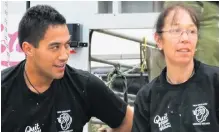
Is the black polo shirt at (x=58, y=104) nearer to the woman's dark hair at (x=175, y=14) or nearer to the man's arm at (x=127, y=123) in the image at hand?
the man's arm at (x=127, y=123)

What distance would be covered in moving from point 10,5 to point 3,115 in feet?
2.75

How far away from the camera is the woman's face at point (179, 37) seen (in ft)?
5.48

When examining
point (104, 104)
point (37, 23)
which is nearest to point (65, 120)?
point (104, 104)

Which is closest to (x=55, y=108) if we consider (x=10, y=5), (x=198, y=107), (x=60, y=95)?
(x=60, y=95)

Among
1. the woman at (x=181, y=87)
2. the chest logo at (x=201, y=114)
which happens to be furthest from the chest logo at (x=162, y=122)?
the chest logo at (x=201, y=114)

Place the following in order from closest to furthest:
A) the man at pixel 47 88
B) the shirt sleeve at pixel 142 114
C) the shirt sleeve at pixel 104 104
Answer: the shirt sleeve at pixel 142 114
the man at pixel 47 88
the shirt sleeve at pixel 104 104

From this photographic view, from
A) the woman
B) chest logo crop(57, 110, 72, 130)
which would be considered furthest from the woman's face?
chest logo crop(57, 110, 72, 130)

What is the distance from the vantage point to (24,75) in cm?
202

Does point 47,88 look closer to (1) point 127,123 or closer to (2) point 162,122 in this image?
(1) point 127,123

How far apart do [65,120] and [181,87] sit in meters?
0.58

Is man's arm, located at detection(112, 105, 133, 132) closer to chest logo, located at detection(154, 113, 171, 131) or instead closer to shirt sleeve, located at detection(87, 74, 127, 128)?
shirt sleeve, located at detection(87, 74, 127, 128)

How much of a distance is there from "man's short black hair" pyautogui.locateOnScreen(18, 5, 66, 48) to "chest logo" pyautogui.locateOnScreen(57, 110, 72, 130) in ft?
1.10

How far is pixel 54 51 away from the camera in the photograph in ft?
6.21

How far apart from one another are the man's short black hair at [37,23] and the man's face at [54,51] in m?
0.02
